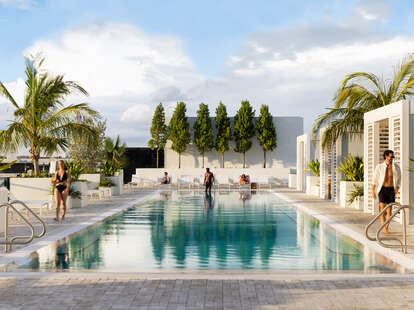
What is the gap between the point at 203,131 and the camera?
1332 inches

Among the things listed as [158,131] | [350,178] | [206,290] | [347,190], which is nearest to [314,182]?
[350,178]


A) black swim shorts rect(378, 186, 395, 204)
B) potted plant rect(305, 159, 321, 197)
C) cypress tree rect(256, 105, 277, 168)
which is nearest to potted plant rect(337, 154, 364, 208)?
potted plant rect(305, 159, 321, 197)

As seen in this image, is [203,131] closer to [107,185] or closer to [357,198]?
[107,185]

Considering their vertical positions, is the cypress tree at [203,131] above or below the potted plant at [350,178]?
above

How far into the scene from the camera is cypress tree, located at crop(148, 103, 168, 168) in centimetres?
3426

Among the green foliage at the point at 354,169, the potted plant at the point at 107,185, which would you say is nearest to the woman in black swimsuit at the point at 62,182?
the potted plant at the point at 107,185

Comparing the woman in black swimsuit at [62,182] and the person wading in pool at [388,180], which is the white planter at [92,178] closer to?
the woman in black swimsuit at [62,182]

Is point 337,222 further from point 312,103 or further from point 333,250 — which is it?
point 312,103

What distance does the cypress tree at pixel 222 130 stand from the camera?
3378cm

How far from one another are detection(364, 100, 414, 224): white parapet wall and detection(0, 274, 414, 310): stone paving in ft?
18.7

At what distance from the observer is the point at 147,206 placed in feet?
54.7

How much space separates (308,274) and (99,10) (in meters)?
10.3

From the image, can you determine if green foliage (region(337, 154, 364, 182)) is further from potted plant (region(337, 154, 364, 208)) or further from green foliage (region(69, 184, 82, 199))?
green foliage (region(69, 184, 82, 199))

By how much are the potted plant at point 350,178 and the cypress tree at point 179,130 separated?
1829 cm
